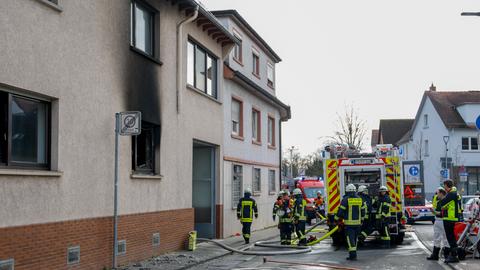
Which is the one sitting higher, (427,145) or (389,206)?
(427,145)

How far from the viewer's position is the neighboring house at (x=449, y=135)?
53031 millimetres

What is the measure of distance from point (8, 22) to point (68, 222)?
367 centimetres

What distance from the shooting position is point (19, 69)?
968 cm

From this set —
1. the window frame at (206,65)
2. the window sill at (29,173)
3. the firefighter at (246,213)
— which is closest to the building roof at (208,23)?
the window frame at (206,65)

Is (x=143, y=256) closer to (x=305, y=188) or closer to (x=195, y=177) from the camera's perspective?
(x=195, y=177)

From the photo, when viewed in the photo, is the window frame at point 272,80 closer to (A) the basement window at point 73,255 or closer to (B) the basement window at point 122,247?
(B) the basement window at point 122,247

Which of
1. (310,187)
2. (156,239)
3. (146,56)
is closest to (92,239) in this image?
(156,239)

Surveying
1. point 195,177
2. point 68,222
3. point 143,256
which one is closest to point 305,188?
point 195,177

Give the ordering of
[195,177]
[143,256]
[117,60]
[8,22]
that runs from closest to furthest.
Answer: [8,22] → [117,60] → [143,256] → [195,177]

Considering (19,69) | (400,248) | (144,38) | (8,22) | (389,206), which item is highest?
(144,38)

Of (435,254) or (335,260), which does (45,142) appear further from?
(435,254)

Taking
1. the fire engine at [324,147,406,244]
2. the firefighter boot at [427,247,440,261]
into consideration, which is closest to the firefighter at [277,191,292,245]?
the fire engine at [324,147,406,244]

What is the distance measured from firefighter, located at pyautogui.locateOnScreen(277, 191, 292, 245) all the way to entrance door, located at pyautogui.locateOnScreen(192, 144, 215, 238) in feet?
9.79

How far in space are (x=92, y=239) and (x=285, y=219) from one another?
7379mm
